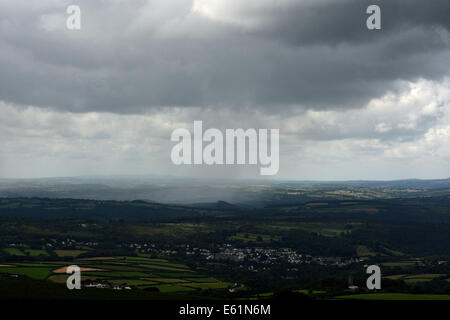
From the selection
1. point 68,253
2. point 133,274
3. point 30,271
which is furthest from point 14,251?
point 133,274

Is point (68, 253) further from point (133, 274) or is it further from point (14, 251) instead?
point (133, 274)

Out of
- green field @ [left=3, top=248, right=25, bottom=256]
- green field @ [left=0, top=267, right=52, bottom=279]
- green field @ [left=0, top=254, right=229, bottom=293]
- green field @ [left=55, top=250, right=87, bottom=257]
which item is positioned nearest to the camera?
green field @ [left=0, top=254, right=229, bottom=293]

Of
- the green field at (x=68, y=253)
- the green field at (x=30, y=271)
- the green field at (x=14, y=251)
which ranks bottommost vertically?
the green field at (x=68, y=253)

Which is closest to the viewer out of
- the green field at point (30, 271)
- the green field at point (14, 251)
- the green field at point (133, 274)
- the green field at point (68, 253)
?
the green field at point (133, 274)

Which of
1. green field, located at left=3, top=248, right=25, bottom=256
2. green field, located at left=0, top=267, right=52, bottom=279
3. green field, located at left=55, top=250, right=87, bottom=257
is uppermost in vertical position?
green field, located at left=0, top=267, right=52, bottom=279

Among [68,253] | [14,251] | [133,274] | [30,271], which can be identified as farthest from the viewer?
[68,253]

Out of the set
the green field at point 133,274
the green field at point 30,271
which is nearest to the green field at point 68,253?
the green field at point 133,274

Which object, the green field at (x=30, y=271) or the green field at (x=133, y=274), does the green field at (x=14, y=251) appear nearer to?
the green field at (x=133, y=274)

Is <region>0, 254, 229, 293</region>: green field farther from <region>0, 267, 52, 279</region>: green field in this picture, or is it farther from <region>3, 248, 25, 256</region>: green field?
<region>3, 248, 25, 256</region>: green field

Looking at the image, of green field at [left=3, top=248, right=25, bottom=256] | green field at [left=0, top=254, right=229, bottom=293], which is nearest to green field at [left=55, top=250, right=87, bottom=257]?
green field at [left=3, top=248, right=25, bottom=256]

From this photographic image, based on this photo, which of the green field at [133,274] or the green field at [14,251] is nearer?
the green field at [133,274]

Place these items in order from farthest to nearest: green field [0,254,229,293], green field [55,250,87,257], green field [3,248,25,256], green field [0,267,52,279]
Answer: green field [55,250,87,257], green field [3,248,25,256], green field [0,267,52,279], green field [0,254,229,293]
